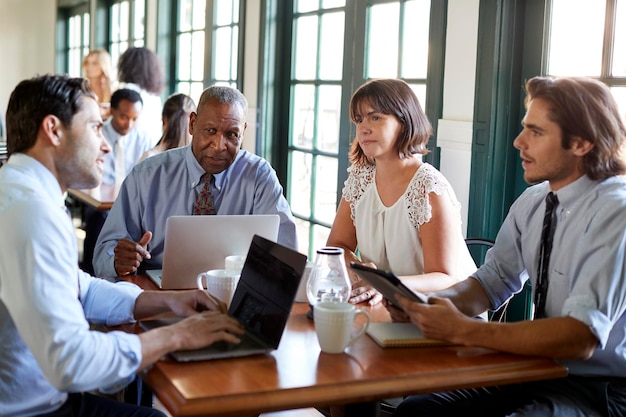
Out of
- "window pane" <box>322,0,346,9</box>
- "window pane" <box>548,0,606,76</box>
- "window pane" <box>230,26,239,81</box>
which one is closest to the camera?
"window pane" <box>548,0,606,76</box>

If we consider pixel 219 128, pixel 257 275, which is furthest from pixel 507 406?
pixel 219 128

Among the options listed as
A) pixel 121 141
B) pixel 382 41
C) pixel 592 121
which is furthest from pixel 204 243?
pixel 121 141

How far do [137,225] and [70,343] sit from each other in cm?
125

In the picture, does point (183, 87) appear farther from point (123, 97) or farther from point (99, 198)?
point (99, 198)

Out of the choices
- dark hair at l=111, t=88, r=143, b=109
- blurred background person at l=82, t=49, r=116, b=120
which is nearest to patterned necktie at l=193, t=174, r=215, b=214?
dark hair at l=111, t=88, r=143, b=109

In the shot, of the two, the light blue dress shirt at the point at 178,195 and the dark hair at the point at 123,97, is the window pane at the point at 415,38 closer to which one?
the light blue dress shirt at the point at 178,195

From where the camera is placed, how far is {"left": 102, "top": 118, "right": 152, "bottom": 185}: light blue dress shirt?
4.98 meters

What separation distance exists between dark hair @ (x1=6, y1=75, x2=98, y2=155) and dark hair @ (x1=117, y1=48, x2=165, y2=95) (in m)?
4.19

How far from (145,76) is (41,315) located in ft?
15.2

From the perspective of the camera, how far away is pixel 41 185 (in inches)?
66.9

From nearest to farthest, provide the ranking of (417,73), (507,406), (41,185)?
(41,185)
(507,406)
(417,73)

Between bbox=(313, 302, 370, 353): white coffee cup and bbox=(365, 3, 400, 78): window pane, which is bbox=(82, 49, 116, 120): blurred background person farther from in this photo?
bbox=(313, 302, 370, 353): white coffee cup

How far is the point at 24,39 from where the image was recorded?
10.5 metres

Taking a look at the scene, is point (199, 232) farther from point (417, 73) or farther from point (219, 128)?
point (417, 73)
